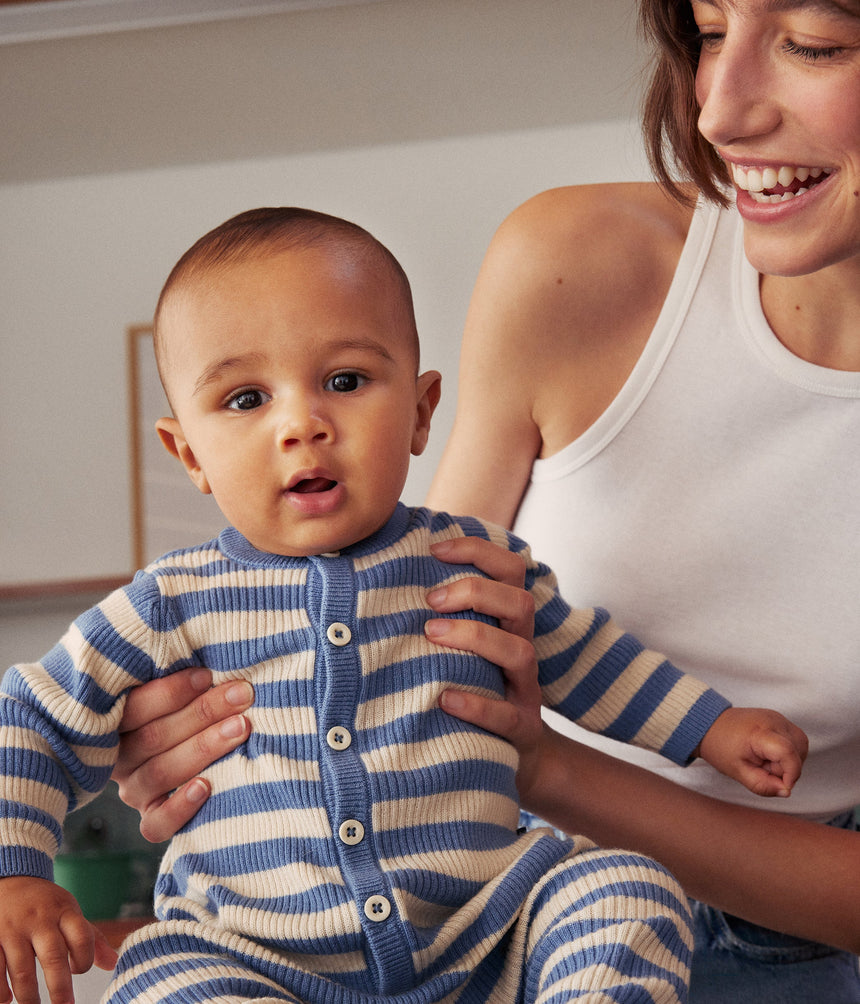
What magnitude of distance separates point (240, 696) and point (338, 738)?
0.27 feet

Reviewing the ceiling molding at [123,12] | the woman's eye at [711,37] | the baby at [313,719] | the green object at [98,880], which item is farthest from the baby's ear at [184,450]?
the ceiling molding at [123,12]

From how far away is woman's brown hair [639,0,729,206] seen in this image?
41.8 inches

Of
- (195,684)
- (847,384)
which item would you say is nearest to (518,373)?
(847,384)

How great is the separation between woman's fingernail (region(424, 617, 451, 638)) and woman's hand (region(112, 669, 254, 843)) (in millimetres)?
141

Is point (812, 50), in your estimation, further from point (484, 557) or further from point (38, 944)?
point (38, 944)

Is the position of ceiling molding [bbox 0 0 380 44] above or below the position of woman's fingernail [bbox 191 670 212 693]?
above

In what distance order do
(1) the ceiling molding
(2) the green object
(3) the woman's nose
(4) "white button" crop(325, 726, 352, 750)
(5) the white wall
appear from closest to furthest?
(4) "white button" crop(325, 726, 352, 750)
(3) the woman's nose
(2) the green object
(1) the ceiling molding
(5) the white wall

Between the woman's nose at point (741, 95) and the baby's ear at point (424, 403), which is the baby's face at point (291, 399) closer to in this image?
the baby's ear at point (424, 403)

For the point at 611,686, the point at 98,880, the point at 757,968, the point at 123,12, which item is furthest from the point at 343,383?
the point at 123,12

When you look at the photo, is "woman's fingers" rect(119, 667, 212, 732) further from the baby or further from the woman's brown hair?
the woman's brown hair

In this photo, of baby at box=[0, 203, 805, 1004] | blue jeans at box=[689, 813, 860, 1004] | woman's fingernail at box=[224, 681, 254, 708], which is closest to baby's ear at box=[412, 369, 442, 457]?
baby at box=[0, 203, 805, 1004]

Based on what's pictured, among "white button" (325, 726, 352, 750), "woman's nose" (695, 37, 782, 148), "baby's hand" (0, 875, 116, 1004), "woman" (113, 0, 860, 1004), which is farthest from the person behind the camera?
"woman" (113, 0, 860, 1004)

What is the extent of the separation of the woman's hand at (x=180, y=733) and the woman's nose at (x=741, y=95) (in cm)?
59

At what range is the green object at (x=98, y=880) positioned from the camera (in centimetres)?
319
